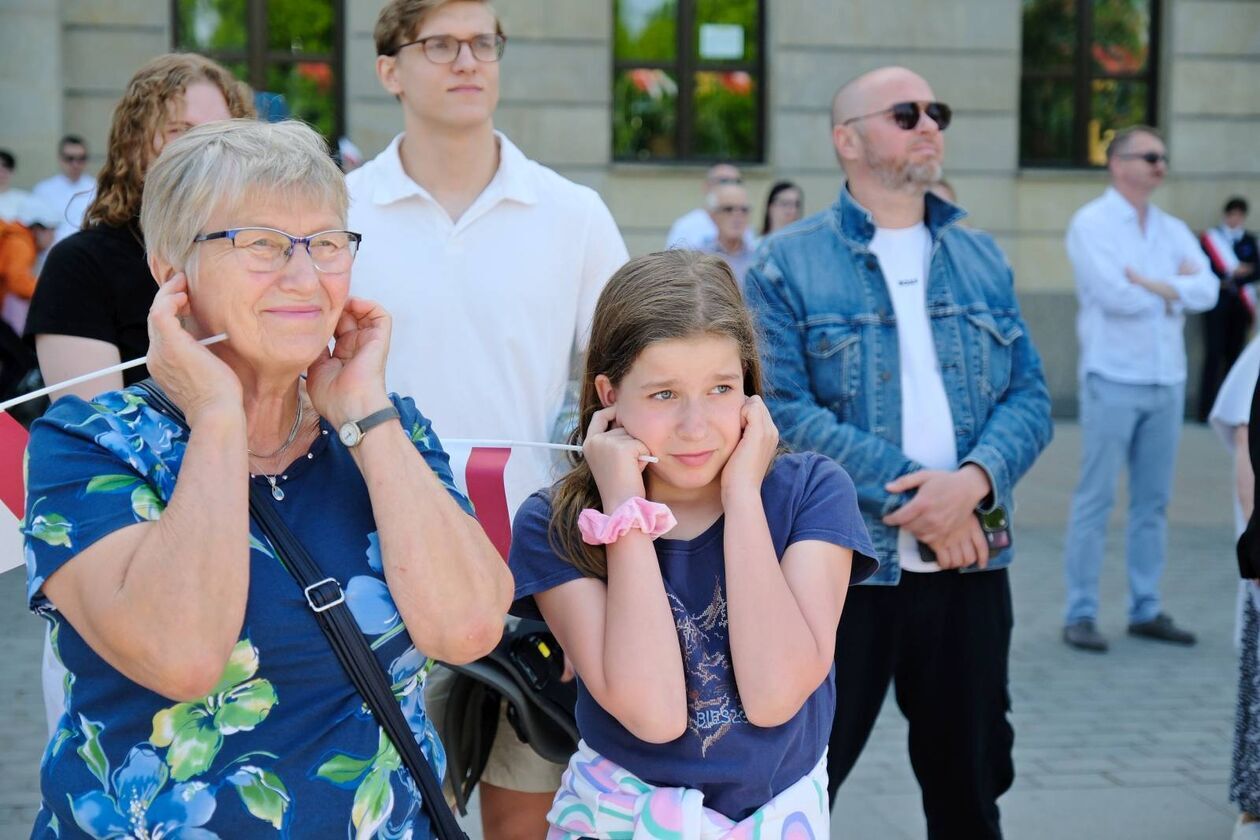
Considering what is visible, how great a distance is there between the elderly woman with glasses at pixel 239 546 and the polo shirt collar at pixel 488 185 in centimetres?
113

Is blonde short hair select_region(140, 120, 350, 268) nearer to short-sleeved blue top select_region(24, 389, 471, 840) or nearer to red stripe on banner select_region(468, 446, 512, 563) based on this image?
short-sleeved blue top select_region(24, 389, 471, 840)

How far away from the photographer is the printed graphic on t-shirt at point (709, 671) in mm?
2559

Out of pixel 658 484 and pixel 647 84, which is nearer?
pixel 658 484

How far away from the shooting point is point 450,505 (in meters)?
2.23

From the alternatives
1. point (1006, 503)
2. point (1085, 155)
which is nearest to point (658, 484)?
point (1006, 503)

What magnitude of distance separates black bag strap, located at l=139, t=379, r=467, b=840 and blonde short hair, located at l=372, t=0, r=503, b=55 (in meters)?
1.56

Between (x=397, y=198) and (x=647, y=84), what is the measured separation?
11.4 meters

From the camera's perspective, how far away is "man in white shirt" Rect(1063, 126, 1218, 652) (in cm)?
697

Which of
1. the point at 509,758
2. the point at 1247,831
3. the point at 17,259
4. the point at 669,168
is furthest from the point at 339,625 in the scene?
the point at 669,168

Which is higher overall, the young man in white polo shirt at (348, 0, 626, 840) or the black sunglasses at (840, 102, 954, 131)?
the black sunglasses at (840, 102, 954, 131)

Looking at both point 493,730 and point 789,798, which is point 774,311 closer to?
point 493,730

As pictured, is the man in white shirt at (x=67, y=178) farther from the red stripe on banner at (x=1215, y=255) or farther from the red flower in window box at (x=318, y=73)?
the red stripe on banner at (x=1215, y=255)

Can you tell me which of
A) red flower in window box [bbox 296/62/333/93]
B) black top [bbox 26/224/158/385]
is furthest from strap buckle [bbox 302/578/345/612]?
red flower in window box [bbox 296/62/333/93]

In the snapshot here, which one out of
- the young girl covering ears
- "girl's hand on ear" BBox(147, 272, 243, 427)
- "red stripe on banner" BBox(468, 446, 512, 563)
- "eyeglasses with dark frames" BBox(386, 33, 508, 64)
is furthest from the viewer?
"eyeglasses with dark frames" BBox(386, 33, 508, 64)
